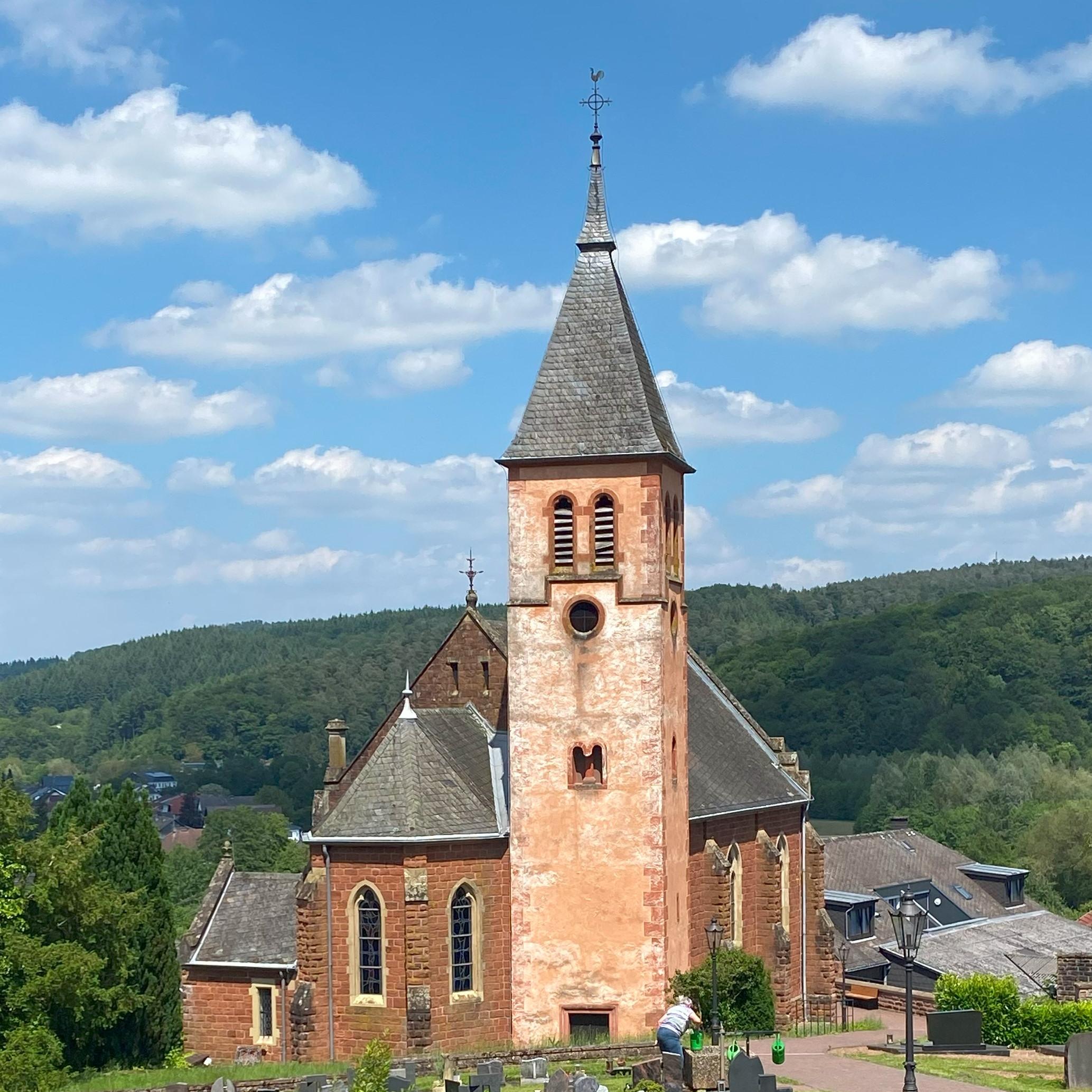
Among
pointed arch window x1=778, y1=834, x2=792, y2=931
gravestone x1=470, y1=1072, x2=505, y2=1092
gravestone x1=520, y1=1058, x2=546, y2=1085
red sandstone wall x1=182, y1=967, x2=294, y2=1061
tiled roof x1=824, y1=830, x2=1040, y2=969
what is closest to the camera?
gravestone x1=470, y1=1072, x2=505, y2=1092

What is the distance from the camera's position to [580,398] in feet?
144

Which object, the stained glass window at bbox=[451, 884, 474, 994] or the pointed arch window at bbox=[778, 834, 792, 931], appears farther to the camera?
the pointed arch window at bbox=[778, 834, 792, 931]

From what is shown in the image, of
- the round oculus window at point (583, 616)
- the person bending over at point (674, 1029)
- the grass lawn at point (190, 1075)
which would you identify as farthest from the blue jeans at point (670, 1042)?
the round oculus window at point (583, 616)

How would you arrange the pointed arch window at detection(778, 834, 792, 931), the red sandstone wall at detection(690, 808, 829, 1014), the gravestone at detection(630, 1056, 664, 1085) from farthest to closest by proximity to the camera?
1. the pointed arch window at detection(778, 834, 792, 931)
2. the red sandstone wall at detection(690, 808, 829, 1014)
3. the gravestone at detection(630, 1056, 664, 1085)

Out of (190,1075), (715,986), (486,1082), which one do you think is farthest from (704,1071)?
(190,1075)

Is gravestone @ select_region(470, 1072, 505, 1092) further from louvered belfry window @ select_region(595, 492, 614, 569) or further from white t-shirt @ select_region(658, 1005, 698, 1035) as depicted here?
louvered belfry window @ select_region(595, 492, 614, 569)

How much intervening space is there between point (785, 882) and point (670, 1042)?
64.5 feet

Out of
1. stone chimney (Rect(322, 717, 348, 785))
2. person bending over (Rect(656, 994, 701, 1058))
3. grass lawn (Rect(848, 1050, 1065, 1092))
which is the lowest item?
grass lawn (Rect(848, 1050, 1065, 1092))

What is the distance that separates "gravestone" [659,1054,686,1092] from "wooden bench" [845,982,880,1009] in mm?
22953

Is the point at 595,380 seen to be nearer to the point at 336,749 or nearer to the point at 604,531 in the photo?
the point at 604,531

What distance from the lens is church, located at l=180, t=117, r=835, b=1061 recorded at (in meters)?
42.2

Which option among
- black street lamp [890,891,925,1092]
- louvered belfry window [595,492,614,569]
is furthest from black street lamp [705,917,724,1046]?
louvered belfry window [595,492,614,569]

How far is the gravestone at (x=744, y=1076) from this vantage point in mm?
30344

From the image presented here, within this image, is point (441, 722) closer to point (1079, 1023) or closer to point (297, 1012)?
point (297, 1012)
